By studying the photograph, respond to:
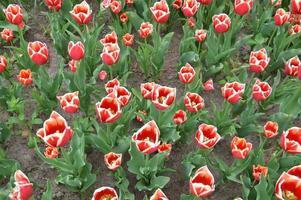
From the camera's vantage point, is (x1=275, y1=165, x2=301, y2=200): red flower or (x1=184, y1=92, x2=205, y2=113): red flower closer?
(x1=275, y1=165, x2=301, y2=200): red flower

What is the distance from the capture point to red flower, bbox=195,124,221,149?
2488 mm

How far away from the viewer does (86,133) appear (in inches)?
121

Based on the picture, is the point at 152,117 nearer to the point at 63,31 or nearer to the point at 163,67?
the point at 163,67

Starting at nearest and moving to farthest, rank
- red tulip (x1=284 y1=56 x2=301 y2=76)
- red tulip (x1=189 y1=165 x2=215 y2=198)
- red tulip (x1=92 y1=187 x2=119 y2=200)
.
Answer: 1. red tulip (x1=189 y1=165 x2=215 y2=198)
2. red tulip (x1=92 y1=187 x2=119 y2=200)
3. red tulip (x1=284 y1=56 x2=301 y2=76)

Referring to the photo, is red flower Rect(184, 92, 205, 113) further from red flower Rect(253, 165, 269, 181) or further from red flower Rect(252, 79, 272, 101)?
red flower Rect(253, 165, 269, 181)

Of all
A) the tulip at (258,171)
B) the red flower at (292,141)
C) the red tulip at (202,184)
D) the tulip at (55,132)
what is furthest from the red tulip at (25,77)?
the red flower at (292,141)

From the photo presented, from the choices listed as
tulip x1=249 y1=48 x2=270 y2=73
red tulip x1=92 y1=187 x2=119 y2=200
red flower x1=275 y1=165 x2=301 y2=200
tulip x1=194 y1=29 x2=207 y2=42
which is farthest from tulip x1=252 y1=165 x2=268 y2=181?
tulip x1=194 y1=29 x2=207 y2=42

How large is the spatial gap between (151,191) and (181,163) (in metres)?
0.31

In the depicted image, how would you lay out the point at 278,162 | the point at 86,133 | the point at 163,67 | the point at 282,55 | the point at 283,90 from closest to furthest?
the point at 278,162
the point at 86,133
the point at 283,90
the point at 282,55
the point at 163,67

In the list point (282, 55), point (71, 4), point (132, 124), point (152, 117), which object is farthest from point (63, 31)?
point (282, 55)

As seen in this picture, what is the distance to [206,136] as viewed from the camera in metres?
2.66

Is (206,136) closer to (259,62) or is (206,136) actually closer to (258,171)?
(258,171)

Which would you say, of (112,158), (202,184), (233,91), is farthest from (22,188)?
(233,91)

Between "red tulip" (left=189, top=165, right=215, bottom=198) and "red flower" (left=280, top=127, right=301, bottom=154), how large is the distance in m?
0.54
